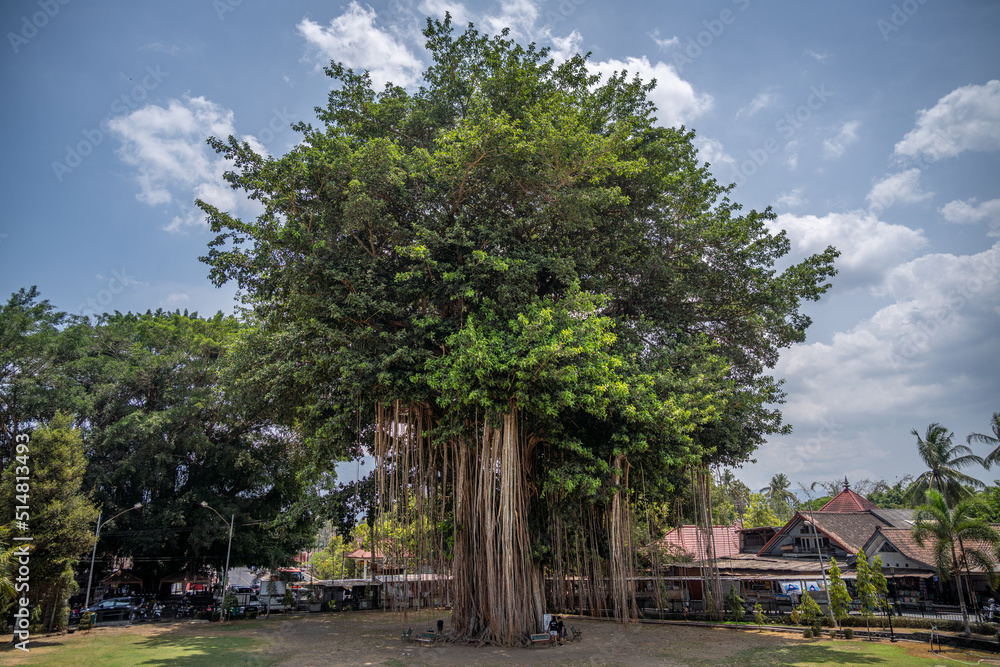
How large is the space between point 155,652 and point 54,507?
4869 millimetres

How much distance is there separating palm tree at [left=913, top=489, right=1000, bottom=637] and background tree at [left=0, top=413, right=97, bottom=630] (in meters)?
23.9

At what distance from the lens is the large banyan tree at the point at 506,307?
41.6 feet

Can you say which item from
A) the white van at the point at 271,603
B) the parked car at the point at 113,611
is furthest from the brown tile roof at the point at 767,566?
the parked car at the point at 113,611

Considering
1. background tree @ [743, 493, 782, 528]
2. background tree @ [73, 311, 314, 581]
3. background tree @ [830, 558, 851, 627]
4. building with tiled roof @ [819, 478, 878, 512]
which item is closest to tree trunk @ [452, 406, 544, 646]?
background tree @ [830, 558, 851, 627]

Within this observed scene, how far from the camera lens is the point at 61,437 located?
53.3ft

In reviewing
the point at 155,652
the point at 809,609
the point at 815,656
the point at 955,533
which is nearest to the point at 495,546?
the point at 815,656

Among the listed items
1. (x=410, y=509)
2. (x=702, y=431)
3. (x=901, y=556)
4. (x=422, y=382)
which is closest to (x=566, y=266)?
(x=422, y=382)

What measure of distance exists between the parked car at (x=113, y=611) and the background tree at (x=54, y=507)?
18.4ft

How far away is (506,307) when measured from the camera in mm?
13727

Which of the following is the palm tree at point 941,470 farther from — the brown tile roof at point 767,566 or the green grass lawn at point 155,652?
the green grass lawn at point 155,652

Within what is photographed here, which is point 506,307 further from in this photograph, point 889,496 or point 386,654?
point 889,496

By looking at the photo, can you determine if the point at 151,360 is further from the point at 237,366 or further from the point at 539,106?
the point at 539,106

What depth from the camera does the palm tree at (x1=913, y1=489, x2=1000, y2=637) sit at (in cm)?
1527

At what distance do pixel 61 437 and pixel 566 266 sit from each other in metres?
15.2
